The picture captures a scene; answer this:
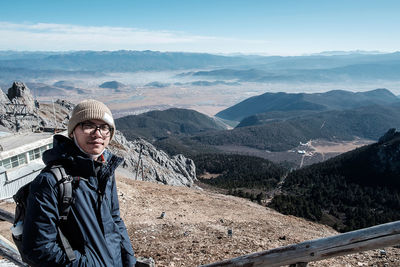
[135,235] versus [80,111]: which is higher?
[80,111]

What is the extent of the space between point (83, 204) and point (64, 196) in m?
0.24

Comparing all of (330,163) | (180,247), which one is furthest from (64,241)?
(330,163)

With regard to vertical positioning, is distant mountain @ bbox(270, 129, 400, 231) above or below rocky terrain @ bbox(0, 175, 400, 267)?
below

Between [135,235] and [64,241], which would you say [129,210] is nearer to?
[135,235]

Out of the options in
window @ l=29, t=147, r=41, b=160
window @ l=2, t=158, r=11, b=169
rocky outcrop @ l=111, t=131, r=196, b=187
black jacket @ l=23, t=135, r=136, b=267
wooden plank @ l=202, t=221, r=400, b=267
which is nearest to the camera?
black jacket @ l=23, t=135, r=136, b=267

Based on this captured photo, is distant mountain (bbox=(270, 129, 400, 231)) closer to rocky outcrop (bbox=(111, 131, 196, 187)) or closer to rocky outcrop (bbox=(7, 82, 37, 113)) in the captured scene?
rocky outcrop (bbox=(111, 131, 196, 187))

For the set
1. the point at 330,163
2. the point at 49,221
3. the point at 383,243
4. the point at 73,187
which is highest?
the point at 73,187

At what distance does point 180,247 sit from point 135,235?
7.93ft

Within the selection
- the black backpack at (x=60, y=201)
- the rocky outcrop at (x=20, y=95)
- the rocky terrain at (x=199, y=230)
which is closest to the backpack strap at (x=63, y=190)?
the black backpack at (x=60, y=201)

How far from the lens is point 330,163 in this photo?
274 feet

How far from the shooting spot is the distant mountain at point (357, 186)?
4994 centimetres

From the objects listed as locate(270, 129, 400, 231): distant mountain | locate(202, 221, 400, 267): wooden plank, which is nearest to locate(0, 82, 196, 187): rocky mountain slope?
locate(270, 129, 400, 231): distant mountain

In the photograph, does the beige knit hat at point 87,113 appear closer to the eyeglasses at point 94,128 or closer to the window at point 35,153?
the eyeglasses at point 94,128

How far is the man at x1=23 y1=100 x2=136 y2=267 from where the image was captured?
2832mm
